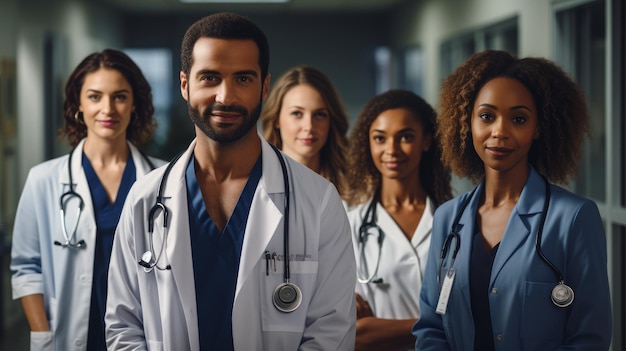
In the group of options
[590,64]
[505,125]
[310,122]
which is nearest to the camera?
[505,125]

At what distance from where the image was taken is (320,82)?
103 inches

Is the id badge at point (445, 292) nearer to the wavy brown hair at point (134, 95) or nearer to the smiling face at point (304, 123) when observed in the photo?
the smiling face at point (304, 123)

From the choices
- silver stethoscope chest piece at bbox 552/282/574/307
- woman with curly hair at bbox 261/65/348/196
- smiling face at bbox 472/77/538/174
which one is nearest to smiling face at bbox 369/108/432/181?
woman with curly hair at bbox 261/65/348/196

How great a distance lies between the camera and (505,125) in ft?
5.14

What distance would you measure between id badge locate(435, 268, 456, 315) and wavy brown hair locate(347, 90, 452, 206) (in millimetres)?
597

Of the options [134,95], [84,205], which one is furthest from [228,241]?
[134,95]

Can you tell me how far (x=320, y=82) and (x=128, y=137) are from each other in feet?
2.27

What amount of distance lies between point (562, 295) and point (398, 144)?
799mm

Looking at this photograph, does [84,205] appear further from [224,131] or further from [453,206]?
[453,206]

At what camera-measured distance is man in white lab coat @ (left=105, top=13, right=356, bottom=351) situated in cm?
150

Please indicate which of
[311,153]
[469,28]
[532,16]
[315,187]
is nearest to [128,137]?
[311,153]

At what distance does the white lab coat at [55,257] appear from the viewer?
207cm

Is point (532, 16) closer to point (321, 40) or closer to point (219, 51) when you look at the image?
point (219, 51)

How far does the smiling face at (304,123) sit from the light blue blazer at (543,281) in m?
0.95
